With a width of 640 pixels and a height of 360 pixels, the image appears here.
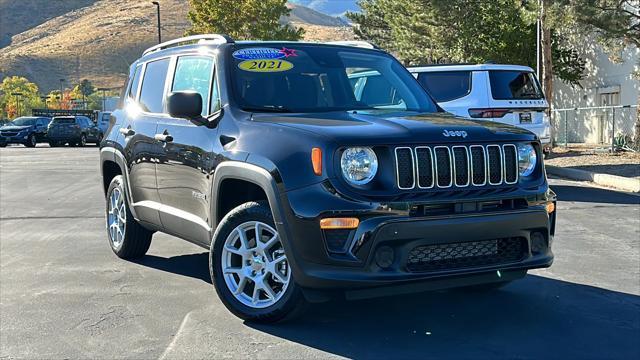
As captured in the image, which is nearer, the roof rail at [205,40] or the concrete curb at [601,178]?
the roof rail at [205,40]

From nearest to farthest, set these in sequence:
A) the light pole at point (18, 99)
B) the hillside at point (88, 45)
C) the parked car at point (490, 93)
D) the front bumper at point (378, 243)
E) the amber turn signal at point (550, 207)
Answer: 1. the front bumper at point (378, 243)
2. the amber turn signal at point (550, 207)
3. the parked car at point (490, 93)
4. the light pole at point (18, 99)
5. the hillside at point (88, 45)

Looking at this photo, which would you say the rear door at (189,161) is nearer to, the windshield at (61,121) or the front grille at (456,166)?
the front grille at (456,166)

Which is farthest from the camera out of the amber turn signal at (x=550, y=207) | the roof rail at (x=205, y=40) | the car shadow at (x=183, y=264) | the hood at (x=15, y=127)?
the hood at (x=15, y=127)

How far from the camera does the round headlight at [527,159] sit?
474cm

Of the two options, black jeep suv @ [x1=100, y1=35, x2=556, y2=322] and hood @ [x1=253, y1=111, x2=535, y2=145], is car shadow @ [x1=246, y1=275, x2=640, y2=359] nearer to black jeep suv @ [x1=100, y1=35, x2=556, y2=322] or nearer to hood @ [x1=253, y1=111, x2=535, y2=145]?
black jeep suv @ [x1=100, y1=35, x2=556, y2=322]

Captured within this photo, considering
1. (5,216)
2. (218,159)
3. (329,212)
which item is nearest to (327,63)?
(218,159)

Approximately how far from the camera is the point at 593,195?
1180cm

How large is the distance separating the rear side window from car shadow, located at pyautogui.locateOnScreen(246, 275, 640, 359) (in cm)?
707

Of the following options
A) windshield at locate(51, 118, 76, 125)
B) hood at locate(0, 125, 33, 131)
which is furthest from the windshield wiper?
hood at locate(0, 125, 33, 131)

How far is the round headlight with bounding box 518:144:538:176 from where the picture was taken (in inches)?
187

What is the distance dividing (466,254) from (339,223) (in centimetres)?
88

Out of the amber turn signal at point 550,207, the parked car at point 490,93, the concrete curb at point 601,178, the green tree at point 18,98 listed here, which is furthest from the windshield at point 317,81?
the green tree at point 18,98

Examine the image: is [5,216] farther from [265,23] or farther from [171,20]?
[171,20]

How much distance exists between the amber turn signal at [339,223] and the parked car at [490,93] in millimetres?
8211
